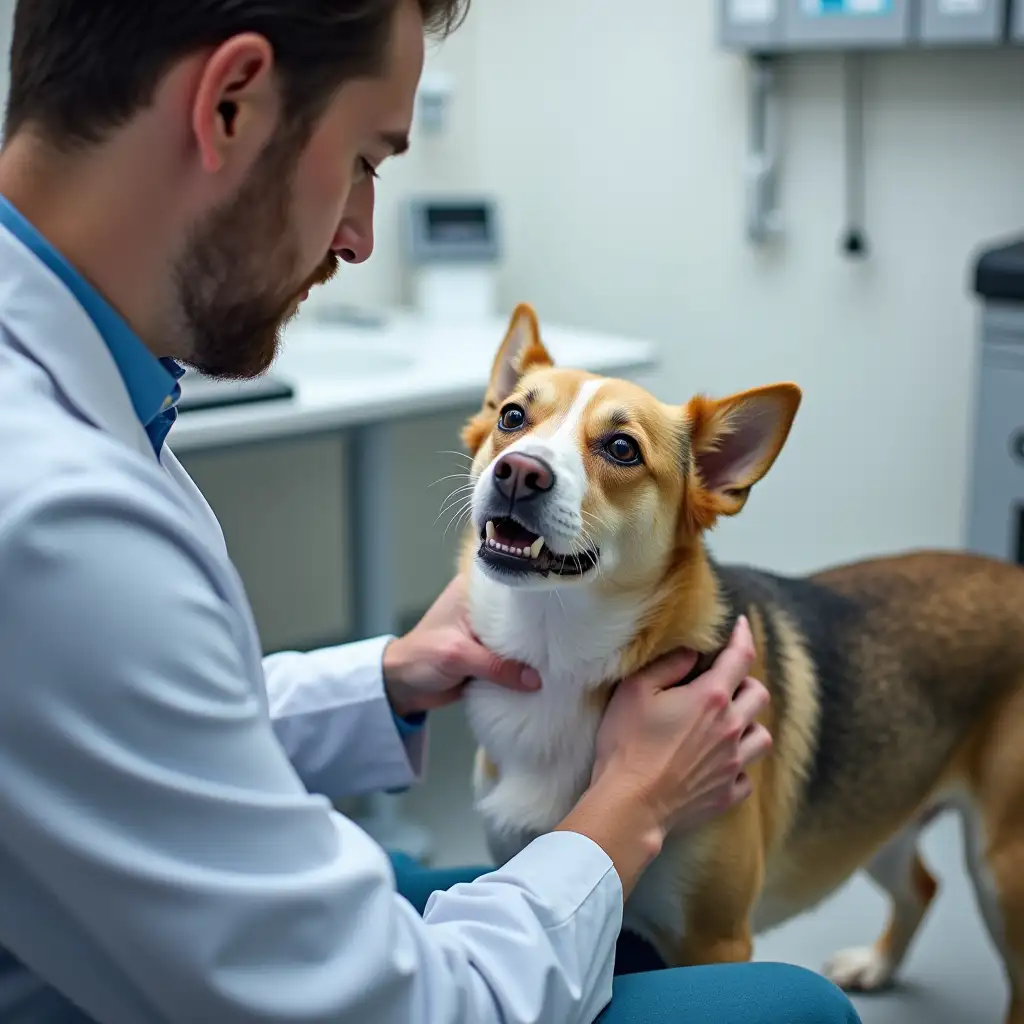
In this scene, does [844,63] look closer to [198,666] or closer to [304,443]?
[304,443]

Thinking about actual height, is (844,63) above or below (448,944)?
above

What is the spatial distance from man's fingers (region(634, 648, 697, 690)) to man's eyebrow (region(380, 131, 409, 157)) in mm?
593

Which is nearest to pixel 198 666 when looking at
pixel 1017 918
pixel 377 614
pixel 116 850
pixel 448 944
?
pixel 116 850

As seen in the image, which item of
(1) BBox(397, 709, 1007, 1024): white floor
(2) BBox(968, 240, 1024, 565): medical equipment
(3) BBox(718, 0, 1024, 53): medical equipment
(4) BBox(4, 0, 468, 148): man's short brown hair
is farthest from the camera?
(3) BBox(718, 0, 1024, 53): medical equipment

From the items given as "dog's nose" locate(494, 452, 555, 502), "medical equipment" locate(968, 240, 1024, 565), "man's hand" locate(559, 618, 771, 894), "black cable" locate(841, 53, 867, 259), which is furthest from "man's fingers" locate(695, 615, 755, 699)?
"black cable" locate(841, 53, 867, 259)

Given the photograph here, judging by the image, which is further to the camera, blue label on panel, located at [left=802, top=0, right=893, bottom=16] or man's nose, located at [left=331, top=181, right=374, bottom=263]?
blue label on panel, located at [left=802, top=0, right=893, bottom=16]

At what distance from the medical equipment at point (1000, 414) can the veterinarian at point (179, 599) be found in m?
1.40

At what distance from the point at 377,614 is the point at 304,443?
2.81 ft

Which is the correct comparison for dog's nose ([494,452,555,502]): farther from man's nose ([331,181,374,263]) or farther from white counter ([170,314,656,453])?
white counter ([170,314,656,453])

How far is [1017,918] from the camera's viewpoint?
153 cm

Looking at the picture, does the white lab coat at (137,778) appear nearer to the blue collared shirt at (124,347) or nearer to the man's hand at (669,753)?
the blue collared shirt at (124,347)

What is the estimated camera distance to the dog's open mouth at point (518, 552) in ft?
3.88

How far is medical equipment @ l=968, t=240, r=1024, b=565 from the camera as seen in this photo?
6.84 feet

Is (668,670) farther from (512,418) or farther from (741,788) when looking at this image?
(512,418)
